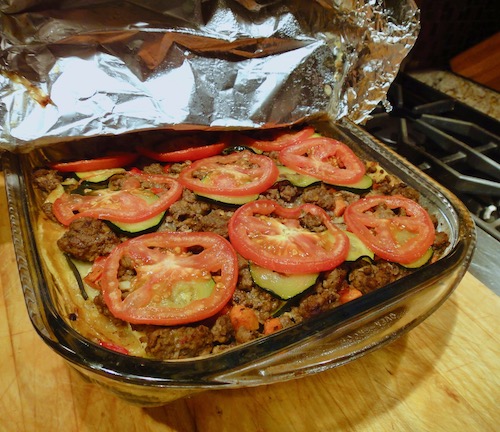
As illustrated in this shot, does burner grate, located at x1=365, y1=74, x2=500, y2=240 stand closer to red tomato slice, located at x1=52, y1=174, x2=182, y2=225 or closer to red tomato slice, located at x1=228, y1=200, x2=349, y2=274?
red tomato slice, located at x1=228, y1=200, x2=349, y2=274

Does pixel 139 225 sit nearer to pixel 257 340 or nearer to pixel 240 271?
pixel 240 271

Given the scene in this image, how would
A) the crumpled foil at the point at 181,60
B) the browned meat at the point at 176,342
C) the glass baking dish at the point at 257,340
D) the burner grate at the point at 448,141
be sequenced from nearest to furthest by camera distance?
the glass baking dish at the point at 257,340 → the browned meat at the point at 176,342 → the crumpled foil at the point at 181,60 → the burner grate at the point at 448,141

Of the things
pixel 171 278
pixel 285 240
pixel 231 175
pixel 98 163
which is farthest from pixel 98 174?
pixel 285 240

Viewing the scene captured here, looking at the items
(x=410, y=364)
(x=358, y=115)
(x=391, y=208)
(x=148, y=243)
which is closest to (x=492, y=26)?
(x=358, y=115)

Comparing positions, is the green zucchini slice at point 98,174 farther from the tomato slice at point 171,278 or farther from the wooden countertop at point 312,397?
the wooden countertop at point 312,397

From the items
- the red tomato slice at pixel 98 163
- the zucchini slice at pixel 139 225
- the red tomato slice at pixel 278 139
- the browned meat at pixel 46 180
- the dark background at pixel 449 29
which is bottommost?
the browned meat at pixel 46 180

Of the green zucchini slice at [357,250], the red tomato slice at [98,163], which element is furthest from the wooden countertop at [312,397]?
the red tomato slice at [98,163]

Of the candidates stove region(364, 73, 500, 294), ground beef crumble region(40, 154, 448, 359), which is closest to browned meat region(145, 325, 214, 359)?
ground beef crumble region(40, 154, 448, 359)
